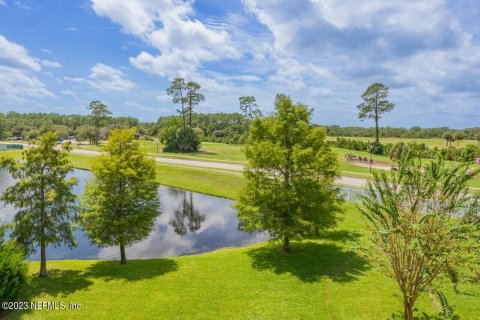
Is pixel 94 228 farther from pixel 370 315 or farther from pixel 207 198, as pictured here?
pixel 207 198

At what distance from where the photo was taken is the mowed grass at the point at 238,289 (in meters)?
14.0

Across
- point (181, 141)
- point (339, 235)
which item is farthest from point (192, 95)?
point (339, 235)

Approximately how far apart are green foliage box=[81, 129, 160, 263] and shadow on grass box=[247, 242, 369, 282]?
7.48m

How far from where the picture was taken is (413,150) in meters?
10.9

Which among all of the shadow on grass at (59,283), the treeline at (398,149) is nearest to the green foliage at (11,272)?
the shadow on grass at (59,283)

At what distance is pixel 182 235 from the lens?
1107 inches

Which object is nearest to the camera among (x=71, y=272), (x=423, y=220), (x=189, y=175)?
(x=423, y=220)

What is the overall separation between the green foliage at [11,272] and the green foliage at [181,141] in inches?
2235

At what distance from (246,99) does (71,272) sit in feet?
257

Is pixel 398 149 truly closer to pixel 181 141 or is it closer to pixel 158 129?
pixel 181 141

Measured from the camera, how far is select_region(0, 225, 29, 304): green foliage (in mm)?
13688

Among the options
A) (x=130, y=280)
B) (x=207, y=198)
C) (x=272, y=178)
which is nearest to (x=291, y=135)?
(x=272, y=178)

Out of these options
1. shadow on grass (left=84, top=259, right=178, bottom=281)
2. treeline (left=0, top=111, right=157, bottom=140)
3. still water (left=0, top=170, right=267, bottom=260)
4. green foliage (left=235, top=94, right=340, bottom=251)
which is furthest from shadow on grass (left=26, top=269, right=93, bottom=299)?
treeline (left=0, top=111, right=157, bottom=140)

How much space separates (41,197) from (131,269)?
650 cm
